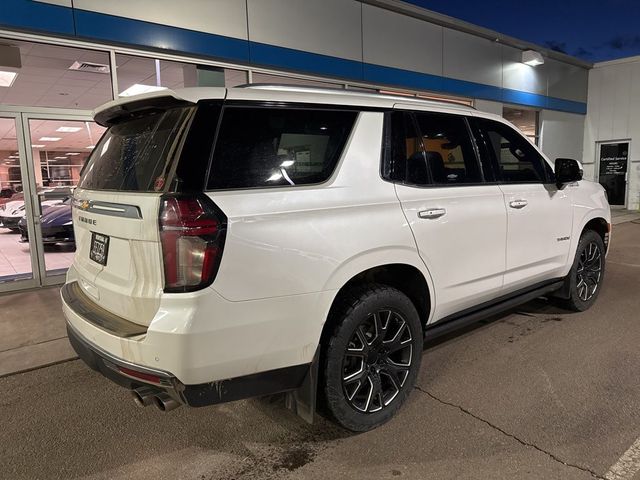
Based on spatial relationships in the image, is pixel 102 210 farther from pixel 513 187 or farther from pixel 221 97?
pixel 513 187

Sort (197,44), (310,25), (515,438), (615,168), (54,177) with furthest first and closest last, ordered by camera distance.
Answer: (615,168)
(310,25)
(197,44)
(54,177)
(515,438)

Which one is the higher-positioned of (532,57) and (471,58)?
(532,57)

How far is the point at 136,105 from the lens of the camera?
Answer: 8.46ft

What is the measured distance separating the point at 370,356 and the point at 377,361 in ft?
0.27

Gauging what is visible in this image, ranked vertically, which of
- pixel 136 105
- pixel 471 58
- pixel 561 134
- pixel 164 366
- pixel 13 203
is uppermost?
pixel 471 58

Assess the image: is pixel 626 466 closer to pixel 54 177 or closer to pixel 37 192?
pixel 37 192

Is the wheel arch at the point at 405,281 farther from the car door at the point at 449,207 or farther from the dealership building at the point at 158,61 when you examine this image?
the dealership building at the point at 158,61

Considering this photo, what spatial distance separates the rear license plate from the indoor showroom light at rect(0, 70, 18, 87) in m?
5.29

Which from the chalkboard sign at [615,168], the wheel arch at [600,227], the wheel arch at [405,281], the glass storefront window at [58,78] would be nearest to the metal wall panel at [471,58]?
the chalkboard sign at [615,168]

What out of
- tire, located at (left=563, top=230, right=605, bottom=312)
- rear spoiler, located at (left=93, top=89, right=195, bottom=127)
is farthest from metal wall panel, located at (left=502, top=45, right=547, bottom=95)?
rear spoiler, located at (left=93, top=89, right=195, bottom=127)

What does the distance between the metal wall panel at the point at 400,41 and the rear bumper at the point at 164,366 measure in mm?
8390

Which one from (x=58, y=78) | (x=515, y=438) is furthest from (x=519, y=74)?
(x=515, y=438)

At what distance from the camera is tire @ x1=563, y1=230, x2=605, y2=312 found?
4.64m

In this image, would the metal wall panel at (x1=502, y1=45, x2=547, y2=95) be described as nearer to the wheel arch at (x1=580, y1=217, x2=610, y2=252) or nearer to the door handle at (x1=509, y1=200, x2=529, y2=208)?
the wheel arch at (x1=580, y1=217, x2=610, y2=252)
